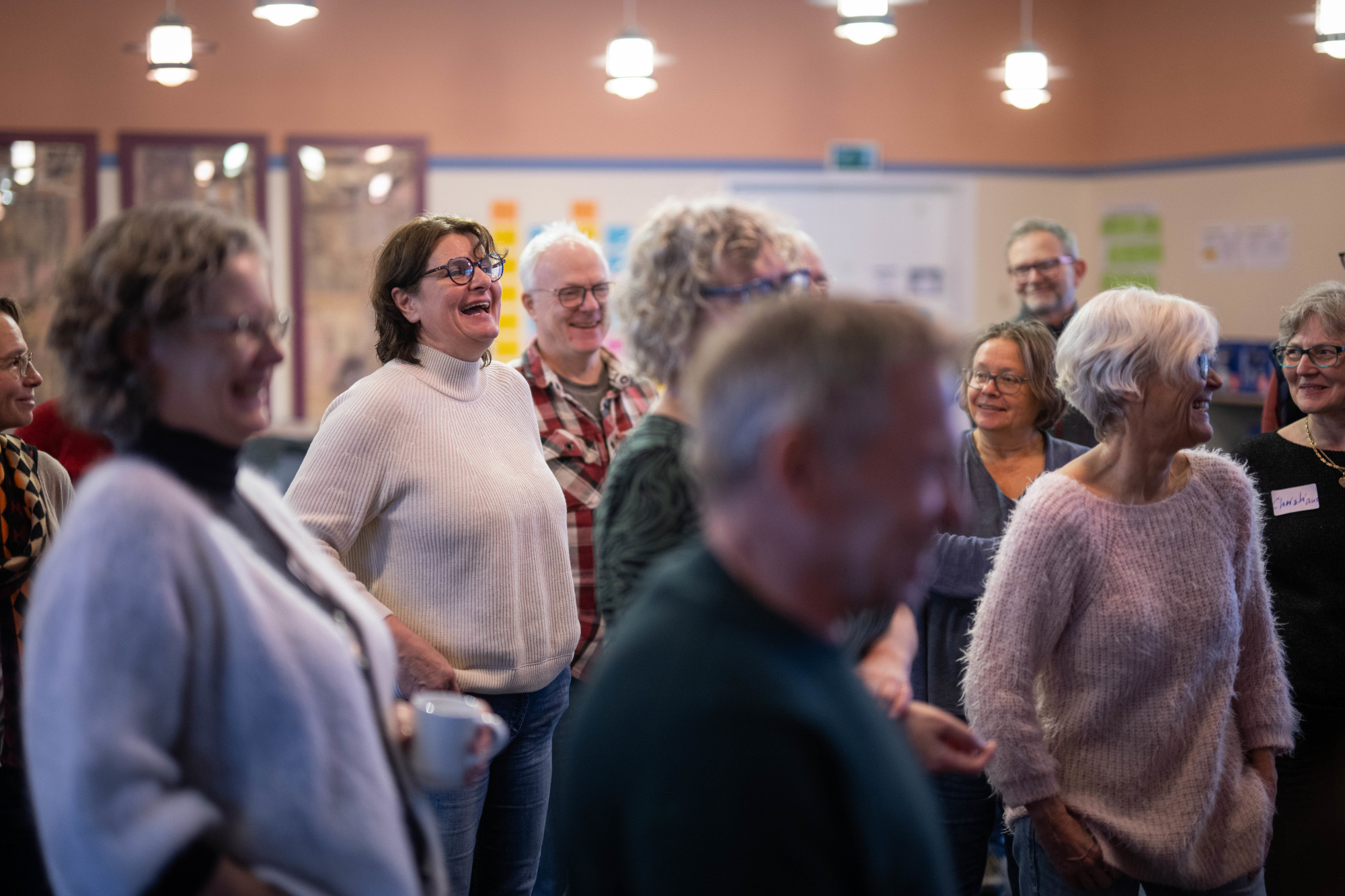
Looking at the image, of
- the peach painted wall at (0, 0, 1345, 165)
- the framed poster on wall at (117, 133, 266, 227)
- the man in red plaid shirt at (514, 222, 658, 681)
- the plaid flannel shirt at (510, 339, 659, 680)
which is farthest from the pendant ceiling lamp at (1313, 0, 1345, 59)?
the framed poster on wall at (117, 133, 266, 227)

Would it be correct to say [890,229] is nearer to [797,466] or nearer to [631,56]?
[631,56]

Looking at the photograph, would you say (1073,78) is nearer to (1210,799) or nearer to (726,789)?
(1210,799)

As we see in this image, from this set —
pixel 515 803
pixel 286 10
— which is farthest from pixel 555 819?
pixel 286 10

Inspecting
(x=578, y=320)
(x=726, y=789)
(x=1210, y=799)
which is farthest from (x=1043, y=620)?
(x=578, y=320)

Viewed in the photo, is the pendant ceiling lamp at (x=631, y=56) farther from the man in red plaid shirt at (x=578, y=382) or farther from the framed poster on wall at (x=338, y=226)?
the man in red plaid shirt at (x=578, y=382)

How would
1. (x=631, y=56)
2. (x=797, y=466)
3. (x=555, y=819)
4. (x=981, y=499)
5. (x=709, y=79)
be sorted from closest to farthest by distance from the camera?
(x=797, y=466) < (x=981, y=499) < (x=555, y=819) < (x=631, y=56) < (x=709, y=79)

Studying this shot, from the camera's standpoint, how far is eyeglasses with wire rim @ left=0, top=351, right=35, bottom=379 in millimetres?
2342

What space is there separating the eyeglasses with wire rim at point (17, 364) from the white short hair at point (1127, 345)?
2.15 m

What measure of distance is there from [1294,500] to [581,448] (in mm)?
1696

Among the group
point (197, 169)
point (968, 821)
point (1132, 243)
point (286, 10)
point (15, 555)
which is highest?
point (286, 10)

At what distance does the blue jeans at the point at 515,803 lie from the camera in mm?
2158

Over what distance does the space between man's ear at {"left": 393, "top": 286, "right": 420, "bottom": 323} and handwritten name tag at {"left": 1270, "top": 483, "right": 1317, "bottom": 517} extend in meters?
1.99

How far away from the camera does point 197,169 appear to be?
629cm

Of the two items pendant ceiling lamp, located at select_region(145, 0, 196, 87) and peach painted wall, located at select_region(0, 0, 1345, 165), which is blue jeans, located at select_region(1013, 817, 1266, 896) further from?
peach painted wall, located at select_region(0, 0, 1345, 165)
